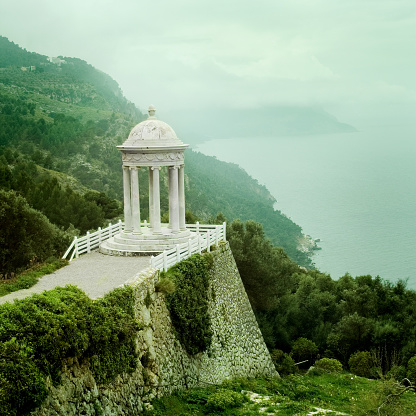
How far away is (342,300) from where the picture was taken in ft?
121

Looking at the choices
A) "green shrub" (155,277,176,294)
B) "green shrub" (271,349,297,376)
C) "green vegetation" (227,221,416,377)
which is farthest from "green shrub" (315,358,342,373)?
"green shrub" (155,277,176,294)

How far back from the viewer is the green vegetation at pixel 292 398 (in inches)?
656

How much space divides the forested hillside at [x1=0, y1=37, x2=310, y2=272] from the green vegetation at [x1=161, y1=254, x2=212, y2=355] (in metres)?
13.3

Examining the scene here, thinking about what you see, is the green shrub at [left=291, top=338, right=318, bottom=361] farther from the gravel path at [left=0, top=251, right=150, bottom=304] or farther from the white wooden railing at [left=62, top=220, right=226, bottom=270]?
the gravel path at [left=0, top=251, right=150, bottom=304]

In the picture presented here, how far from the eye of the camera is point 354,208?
117 metres

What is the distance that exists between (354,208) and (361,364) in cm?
8996

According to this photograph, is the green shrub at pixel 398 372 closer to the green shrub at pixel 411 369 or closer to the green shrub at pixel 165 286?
the green shrub at pixel 411 369

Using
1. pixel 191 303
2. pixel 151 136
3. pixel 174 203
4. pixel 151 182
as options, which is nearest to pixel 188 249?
pixel 191 303

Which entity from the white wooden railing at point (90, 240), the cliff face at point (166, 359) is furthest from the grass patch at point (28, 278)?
the cliff face at point (166, 359)

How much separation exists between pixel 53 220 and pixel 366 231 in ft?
242

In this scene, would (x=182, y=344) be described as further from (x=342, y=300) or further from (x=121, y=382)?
(x=342, y=300)

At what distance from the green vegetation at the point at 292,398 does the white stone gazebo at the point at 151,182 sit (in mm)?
6614

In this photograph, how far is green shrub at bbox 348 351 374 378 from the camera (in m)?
29.6

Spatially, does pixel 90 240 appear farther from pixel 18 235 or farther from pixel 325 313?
pixel 325 313
